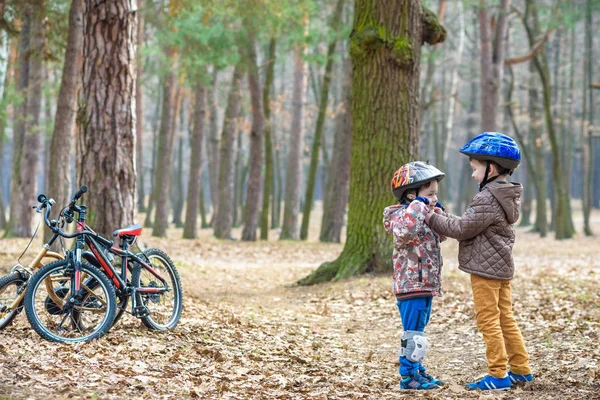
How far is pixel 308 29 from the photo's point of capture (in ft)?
65.8

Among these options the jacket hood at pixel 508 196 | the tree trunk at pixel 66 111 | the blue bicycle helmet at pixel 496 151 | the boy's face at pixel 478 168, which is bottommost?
the jacket hood at pixel 508 196

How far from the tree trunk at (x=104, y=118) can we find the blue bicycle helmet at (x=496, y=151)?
5.52 metres

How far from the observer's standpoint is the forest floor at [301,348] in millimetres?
4934

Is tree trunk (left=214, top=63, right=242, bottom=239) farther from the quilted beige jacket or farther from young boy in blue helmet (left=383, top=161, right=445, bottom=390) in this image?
the quilted beige jacket

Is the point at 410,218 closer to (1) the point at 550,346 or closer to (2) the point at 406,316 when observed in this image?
(2) the point at 406,316

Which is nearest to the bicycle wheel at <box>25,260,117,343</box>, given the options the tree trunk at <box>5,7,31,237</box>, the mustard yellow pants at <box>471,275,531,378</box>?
the mustard yellow pants at <box>471,275,531,378</box>

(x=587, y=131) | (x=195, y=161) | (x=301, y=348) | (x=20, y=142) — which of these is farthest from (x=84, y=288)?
(x=587, y=131)

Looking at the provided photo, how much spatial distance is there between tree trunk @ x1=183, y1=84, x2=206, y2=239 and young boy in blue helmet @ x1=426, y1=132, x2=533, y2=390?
58.8 ft

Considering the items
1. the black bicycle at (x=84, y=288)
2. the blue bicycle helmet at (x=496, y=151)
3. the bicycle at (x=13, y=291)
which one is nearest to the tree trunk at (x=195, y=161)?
the black bicycle at (x=84, y=288)

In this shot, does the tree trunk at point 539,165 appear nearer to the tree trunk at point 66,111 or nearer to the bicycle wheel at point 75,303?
the tree trunk at point 66,111

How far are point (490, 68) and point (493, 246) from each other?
16.4 metres

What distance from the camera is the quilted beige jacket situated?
201 inches

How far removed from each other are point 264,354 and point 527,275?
7537 mm

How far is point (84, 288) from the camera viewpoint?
5.91 m
